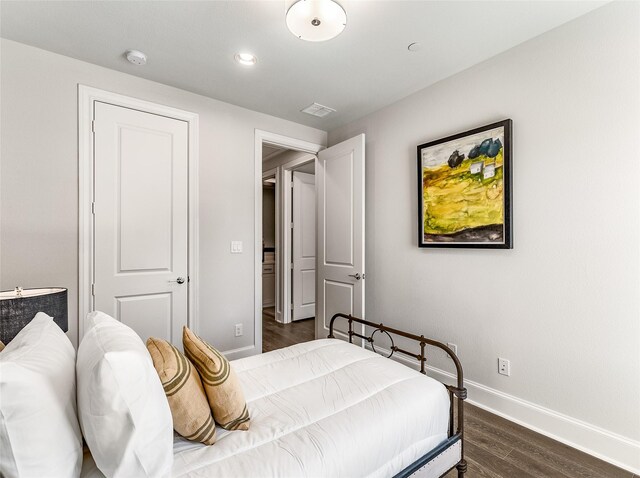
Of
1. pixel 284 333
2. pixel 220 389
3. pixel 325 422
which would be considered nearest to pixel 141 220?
pixel 220 389

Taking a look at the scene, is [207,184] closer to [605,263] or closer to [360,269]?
[360,269]

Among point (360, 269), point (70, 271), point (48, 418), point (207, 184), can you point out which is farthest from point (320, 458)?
point (207, 184)

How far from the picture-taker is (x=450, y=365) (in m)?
2.59

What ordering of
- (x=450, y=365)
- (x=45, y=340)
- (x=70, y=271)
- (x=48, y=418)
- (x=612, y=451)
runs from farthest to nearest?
(x=450, y=365) < (x=70, y=271) < (x=612, y=451) < (x=45, y=340) < (x=48, y=418)

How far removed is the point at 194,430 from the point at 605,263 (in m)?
2.27

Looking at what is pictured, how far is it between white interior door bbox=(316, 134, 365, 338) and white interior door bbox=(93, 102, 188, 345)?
4.85 ft

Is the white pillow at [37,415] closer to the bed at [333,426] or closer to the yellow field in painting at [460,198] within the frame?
the bed at [333,426]

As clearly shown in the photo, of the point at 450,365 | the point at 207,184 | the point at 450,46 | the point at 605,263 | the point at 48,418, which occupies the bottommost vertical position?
the point at 450,365

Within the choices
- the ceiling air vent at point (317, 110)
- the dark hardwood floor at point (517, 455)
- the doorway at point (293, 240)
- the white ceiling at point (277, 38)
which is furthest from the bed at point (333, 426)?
the doorway at point (293, 240)

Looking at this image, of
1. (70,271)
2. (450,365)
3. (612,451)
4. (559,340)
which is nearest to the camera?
(612,451)

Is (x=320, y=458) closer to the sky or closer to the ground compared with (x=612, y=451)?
closer to the sky

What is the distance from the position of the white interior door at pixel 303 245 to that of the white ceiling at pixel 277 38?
2.11m

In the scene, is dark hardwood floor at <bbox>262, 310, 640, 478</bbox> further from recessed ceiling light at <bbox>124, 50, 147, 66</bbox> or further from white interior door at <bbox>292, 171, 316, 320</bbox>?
recessed ceiling light at <bbox>124, 50, 147, 66</bbox>

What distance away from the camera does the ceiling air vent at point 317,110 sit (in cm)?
315
